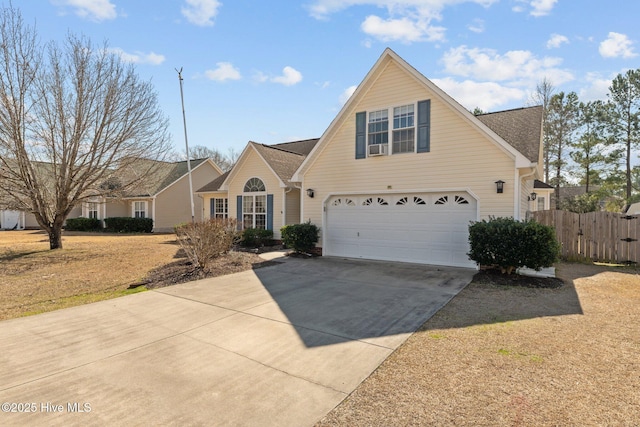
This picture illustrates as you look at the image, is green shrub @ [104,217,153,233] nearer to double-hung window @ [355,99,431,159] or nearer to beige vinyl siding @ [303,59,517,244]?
beige vinyl siding @ [303,59,517,244]

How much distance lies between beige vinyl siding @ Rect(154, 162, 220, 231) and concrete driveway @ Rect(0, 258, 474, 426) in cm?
2062

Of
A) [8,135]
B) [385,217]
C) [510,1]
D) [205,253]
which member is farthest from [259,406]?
[8,135]

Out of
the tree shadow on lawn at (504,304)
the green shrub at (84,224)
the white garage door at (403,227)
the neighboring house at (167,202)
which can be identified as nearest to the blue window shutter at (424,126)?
the white garage door at (403,227)

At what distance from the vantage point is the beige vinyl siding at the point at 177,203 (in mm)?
26172

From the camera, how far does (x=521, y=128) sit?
36.7 feet

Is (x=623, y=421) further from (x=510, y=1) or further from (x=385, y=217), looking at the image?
(x=510, y=1)

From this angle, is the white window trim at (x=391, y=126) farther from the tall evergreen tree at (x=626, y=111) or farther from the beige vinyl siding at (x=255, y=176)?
the tall evergreen tree at (x=626, y=111)

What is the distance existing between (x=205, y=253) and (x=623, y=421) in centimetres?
904

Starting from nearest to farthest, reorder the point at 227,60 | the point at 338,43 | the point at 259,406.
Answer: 1. the point at 259,406
2. the point at 338,43
3. the point at 227,60

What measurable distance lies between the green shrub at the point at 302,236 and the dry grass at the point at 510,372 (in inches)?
281

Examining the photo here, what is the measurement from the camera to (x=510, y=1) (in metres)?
8.85

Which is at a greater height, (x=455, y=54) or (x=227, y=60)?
(x=227, y=60)

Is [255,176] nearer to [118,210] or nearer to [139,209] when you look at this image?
[139,209]

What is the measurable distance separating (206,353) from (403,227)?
841 cm
